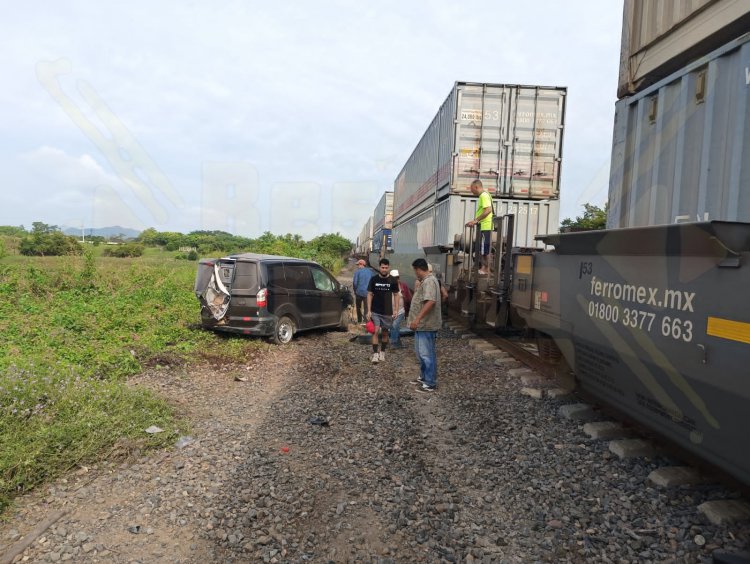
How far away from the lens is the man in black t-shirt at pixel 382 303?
→ 8188 mm

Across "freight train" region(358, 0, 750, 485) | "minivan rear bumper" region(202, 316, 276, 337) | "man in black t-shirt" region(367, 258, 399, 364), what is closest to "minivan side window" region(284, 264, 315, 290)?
"minivan rear bumper" region(202, 316, 276, 337)

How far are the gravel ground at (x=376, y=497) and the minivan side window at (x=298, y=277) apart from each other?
416cm

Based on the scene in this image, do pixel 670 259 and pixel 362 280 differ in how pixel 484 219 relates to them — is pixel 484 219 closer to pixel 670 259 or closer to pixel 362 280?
pixel 362 280

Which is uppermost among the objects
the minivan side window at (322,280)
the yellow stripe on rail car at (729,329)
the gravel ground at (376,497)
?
the yellow stripe on rail car at (729,329)

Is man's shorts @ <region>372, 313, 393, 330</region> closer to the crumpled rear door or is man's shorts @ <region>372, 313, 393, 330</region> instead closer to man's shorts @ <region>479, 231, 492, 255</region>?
man's shorts @ <region>479, 231, 492, 255</region>

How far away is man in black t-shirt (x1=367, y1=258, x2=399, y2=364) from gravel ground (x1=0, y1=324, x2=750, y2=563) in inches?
101

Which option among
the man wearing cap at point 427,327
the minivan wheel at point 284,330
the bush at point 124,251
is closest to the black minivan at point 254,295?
the minivan wheel at point 284,330

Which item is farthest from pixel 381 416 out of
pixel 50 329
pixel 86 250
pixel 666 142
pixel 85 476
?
pixel 86 250

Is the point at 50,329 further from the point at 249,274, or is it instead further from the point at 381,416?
the point at 381,416

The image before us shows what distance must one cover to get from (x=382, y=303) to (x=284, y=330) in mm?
2276

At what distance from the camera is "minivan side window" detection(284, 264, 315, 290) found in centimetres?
954

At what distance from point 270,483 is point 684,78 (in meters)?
4.79

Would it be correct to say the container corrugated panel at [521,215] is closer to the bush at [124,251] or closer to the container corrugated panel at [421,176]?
the container corrugated panel at [421,176]

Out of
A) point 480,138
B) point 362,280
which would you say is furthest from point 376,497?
point 480,138
